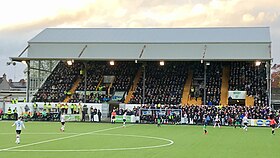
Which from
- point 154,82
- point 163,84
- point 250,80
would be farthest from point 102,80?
point 250,80

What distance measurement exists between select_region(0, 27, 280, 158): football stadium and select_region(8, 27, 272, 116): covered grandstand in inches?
4.9

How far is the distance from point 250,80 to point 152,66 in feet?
45.0

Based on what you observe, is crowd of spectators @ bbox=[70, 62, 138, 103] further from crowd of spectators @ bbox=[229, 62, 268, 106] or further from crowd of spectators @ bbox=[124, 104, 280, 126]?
crowd of spectators @ bbox=[229, 62, 268, 106]

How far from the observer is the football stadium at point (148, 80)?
5288 centimetres

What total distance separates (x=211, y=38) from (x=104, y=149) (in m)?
40.9

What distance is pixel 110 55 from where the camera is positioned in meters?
61.8

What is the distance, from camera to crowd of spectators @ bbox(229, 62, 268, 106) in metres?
60.2

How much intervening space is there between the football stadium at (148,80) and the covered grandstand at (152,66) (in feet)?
0.41

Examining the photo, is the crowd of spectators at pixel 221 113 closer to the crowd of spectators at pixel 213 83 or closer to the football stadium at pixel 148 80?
the football stadium at pixel 148 80

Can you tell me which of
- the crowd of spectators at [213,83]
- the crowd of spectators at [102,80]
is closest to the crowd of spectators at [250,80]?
the crowd of spectators at [213,83]

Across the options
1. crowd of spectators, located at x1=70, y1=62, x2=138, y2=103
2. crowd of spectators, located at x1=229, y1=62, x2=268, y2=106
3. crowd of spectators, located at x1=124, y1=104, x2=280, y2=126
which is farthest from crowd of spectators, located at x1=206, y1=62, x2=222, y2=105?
crowd of spectators, located at x1=70, y1=62, x2=138, y2=103

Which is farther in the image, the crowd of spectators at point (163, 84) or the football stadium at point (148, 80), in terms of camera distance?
the crowd of spectators at point (163, 84)

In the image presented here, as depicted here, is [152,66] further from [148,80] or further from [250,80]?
[250,80]

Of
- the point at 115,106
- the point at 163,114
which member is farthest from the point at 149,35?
the point at 163,114
